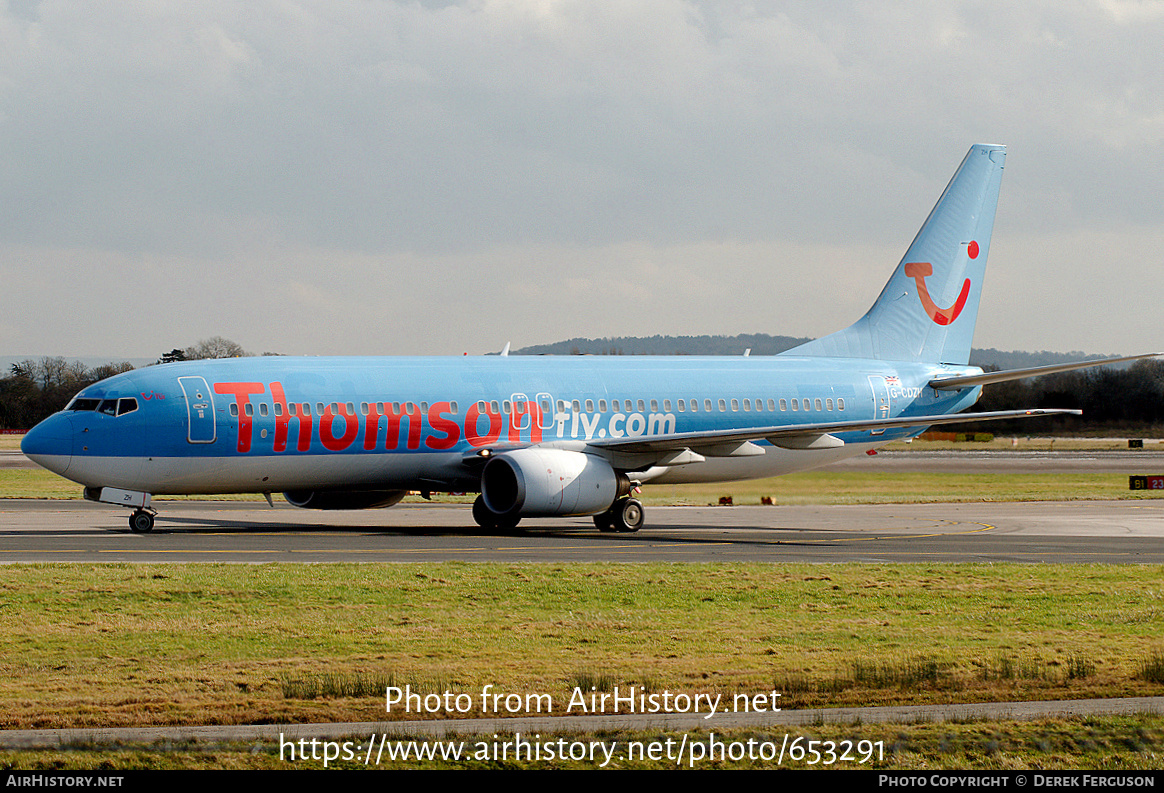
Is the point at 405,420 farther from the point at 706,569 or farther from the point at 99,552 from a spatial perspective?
the point at 706,569

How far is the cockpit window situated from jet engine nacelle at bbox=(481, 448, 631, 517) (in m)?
9.66

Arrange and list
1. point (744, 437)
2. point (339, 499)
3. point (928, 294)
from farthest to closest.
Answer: point (928, 294), point (339, 499), point (744, 437)

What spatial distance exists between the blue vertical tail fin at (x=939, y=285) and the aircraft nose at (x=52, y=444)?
2410 centimetres

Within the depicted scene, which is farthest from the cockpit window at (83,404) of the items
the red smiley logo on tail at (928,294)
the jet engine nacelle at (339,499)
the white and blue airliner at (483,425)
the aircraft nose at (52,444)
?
the red smiley logo on tail at (928,294)

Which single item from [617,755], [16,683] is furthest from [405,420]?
[617,755]

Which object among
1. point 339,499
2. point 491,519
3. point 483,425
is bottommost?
point 491,519

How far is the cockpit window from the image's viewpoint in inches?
1331

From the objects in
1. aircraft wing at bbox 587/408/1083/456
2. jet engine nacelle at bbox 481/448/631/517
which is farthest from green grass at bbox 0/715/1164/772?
aircraft wing at bbox 587/408/1083/456

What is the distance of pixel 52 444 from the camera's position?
33.2m

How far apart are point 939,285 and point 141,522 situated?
28038 millimetres

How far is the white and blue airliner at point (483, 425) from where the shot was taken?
3394 centimetres

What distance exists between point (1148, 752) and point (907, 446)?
4133 inches

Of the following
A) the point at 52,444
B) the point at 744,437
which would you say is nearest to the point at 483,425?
the point at 744,437

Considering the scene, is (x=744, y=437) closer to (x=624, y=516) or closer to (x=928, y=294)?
(x=624, y=516)
